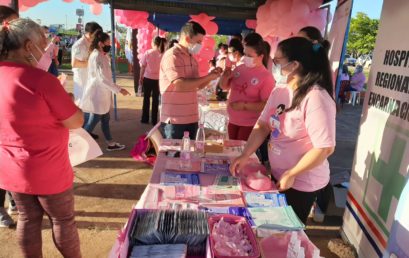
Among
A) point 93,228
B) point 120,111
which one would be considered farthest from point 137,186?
point 120,111

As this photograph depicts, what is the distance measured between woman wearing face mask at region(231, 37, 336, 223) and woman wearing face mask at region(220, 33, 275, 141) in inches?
38.7

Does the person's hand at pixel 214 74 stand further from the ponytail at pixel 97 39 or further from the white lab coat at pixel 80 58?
the white lab coat at pixel 80 58

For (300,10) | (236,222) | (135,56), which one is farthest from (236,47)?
(135,56)

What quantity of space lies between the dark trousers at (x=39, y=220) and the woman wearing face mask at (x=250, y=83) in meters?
1.73

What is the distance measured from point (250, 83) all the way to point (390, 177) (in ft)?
4.57

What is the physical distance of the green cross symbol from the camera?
73.9 inches

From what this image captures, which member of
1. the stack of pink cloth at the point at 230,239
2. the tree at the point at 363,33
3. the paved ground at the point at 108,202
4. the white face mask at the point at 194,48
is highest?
the tree at the point at 363,33

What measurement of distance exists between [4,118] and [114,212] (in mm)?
1675

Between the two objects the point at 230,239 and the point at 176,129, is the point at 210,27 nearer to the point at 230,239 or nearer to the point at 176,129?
the point at 176,129

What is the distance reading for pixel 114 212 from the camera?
2.97 m

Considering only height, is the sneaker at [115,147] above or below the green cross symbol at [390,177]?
below

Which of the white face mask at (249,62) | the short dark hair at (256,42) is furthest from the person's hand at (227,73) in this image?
the short dark hair at (256,42)

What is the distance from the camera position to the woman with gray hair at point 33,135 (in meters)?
1.50

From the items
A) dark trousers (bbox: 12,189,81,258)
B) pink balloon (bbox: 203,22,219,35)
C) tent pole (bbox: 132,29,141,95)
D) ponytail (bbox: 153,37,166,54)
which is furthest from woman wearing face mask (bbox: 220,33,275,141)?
tent pole (bbox: 132,29,141,95)
